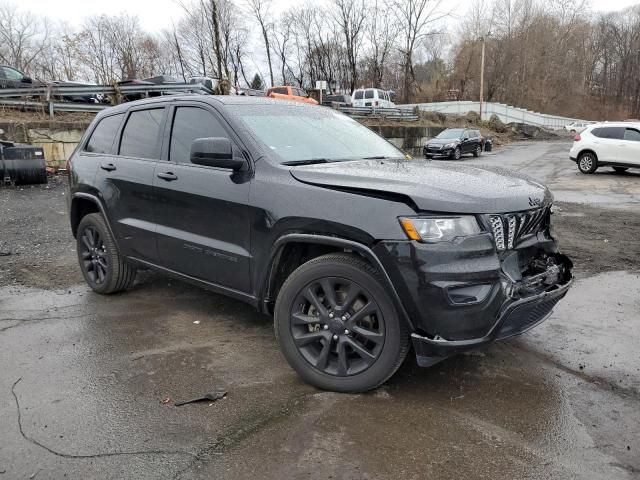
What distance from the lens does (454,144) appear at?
24969 mm

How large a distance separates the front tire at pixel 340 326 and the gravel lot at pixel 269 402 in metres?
0.16

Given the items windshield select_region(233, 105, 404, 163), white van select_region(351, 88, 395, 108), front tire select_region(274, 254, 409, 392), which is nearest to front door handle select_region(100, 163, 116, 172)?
windshield select_region(233, 105, 404, 163)

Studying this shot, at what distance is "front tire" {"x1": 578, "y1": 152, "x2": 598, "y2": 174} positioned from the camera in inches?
674

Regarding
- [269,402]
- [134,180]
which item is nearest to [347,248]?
[269,402]

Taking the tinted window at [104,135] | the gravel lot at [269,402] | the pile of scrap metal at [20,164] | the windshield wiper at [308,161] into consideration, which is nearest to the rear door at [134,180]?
the tinted window at [104,135]

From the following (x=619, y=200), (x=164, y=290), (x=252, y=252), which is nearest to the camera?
(x=252, y=252)

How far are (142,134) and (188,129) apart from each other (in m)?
0.68

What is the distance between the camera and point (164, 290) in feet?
17.0

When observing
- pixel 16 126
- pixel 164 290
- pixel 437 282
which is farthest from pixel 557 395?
pixel 16 126

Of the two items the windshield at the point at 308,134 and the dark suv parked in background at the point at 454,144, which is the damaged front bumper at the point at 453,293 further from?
the dark suv parked in background at the point at 454,144

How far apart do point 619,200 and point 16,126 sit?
597 inches

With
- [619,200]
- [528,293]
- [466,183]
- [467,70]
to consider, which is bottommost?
[619,200]

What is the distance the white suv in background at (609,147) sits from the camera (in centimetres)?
1625

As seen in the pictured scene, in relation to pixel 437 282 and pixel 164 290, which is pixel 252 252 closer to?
pixel 437 282
